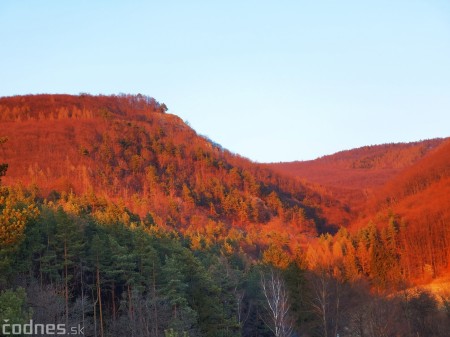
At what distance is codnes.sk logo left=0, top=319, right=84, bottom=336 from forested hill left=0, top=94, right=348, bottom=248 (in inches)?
2564

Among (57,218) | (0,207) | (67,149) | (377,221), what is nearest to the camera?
(0,207)

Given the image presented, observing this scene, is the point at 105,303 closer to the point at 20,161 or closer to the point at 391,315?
the point at 391,315

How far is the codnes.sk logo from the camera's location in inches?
612

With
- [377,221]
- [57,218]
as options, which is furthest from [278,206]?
[57,218]

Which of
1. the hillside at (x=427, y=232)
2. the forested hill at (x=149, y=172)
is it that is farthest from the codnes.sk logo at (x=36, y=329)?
the forested hill at (x=149, y=172)

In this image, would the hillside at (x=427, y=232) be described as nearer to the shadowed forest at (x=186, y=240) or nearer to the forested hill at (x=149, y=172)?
the shadowed forest at (x=186, y=240)

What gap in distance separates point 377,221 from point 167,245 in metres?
57.6

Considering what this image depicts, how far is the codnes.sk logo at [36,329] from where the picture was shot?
51.0 feet

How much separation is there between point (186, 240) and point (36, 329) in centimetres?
4432

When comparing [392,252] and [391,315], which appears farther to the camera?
[392,252]

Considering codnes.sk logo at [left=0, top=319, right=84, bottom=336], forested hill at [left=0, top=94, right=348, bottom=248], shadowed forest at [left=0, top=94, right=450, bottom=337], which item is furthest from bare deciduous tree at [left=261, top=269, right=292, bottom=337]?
forested hill at [left=0, top=94, right=348, bottom=248]

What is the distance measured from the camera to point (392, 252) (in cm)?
7575

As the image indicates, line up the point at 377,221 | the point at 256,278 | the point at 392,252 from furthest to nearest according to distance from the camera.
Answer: the point at 377,221
the point at 392,252
the point at 256,278

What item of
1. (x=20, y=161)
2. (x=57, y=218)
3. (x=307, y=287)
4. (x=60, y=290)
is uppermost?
(x=20, y=161)
